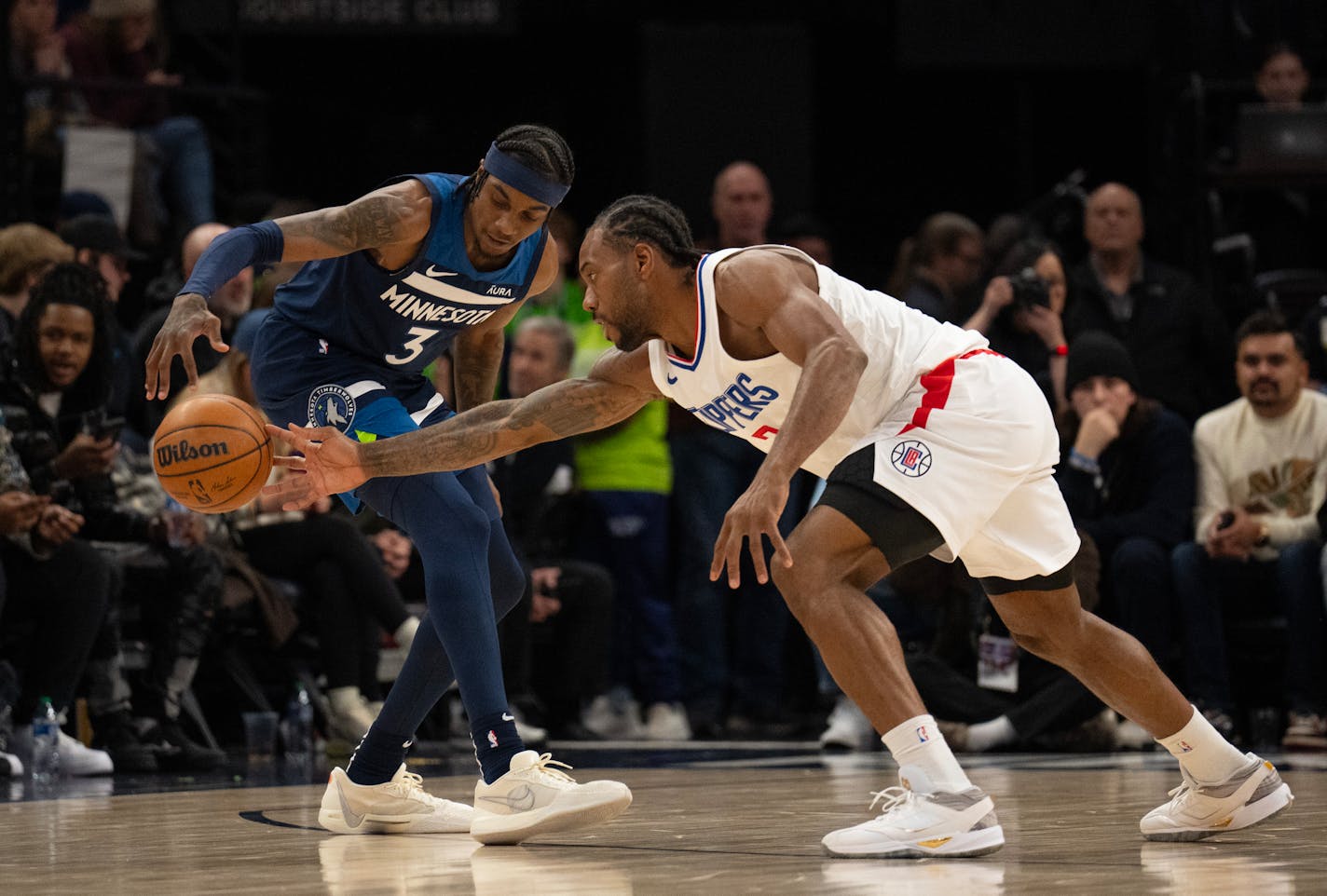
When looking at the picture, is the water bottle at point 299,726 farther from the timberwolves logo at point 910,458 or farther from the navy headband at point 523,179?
the timberwolves logo at point 910,458

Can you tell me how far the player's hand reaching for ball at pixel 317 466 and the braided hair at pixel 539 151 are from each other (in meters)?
0.85

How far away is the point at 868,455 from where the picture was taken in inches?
160

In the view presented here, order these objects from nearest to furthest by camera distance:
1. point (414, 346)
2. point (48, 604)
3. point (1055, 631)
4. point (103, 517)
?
point (1055, 631) → point (414, 346) → point (48, 604) → point (103, 517)

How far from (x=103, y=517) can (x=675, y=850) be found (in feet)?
12.1

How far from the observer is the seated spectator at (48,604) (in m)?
6.60

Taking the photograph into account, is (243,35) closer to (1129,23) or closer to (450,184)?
(1129,23)

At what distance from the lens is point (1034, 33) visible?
10.5 metres

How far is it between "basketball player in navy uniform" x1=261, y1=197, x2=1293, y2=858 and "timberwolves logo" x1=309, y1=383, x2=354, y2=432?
0.49 m

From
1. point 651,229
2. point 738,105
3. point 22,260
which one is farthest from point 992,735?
point 738,105

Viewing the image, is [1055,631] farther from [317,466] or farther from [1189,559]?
[1189,559]

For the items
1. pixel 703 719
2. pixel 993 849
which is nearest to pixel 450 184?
pixel 993 849

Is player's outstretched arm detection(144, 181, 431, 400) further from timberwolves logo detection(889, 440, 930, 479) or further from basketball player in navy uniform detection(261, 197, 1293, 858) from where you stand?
timberwolves logo detection(889, 440, 930, 479)

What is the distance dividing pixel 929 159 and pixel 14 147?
5322mm

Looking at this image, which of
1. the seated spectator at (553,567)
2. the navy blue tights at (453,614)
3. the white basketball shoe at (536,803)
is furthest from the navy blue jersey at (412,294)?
the seated spectator at (553,567)
